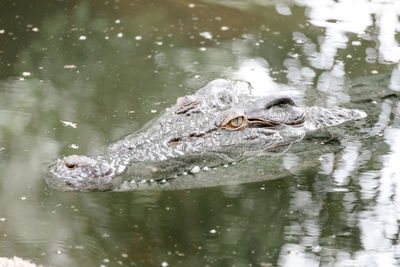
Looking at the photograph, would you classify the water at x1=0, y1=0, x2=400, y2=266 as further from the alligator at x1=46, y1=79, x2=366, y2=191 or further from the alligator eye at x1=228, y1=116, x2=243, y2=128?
the alligator eye at x1=228, y1=116, x2=243, y2=128

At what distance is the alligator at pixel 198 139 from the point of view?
615cm

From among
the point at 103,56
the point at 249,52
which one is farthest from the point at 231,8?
the point at 103,56

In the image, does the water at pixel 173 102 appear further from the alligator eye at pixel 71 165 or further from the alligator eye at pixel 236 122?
the alligator eye at pixel 236 122

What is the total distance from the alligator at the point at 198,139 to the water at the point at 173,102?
201 mm

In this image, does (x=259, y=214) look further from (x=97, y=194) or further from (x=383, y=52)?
(x=383, y=52)

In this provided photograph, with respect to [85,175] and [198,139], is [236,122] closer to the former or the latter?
[198,139]

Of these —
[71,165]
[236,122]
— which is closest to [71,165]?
[71,165]

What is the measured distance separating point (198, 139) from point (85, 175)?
122 centimetres

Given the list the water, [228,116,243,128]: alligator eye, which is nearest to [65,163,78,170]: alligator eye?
the water

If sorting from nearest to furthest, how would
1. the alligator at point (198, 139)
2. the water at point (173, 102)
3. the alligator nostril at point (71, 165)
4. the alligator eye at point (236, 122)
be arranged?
the water at point (173, 102) < the alligator nostril at point (71, 165) < the alligator at point (198, 139) < the alligator eye at point (236, 122)

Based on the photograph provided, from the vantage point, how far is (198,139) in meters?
6.66

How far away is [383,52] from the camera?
959 centimetres

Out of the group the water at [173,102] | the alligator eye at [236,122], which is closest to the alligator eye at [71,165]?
the water at [173,102]

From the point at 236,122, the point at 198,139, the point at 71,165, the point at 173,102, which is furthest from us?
the point at 173,102
